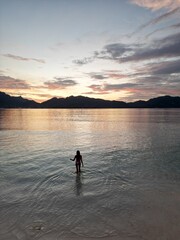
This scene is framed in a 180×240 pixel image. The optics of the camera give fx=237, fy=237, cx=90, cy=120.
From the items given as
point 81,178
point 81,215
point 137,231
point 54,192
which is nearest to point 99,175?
point 81,178

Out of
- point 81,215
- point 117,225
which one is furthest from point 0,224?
point 117,225

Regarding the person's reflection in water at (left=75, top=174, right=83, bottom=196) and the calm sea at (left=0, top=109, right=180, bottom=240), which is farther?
the person's reflection in water at (left=75, top=174, right=83, bottom=196)

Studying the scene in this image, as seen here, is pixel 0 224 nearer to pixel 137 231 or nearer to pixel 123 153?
pixel 137 231

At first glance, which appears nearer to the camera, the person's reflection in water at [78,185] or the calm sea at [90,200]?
the calm sea at [90,200]

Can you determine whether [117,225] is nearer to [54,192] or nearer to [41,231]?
[41,231]

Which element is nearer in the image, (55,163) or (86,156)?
(55,163)

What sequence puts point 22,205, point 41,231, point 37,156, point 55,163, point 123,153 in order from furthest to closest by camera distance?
1. point 123,153
2. point 37,156
3. point 55,163
4. point 22,205
5. point 41,231

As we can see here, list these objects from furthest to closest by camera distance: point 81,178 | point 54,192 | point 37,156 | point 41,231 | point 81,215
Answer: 1. point 37,156
2. point 81,178
3. point 54,192
4. point 81,215
5. point 41,231

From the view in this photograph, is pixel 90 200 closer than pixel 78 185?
Yes

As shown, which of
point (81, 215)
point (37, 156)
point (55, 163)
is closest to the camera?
point (81, 215)

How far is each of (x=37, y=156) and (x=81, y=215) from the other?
20.0 meters

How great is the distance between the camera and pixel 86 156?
34156 millimetres

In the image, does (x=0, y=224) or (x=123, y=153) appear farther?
(x=123, y=153)

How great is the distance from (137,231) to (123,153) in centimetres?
2354
